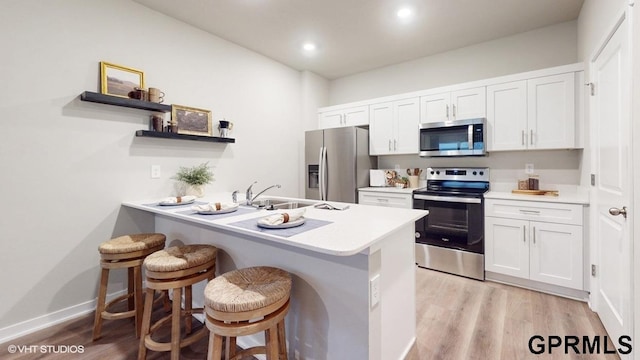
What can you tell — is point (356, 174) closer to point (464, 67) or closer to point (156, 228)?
point (464, 67)

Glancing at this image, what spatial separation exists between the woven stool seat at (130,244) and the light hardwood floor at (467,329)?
24.8 inches

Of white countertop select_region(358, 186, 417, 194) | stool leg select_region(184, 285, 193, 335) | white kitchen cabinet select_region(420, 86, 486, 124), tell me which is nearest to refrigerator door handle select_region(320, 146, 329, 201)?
white countertop select_region(358, 186, 417, 194)

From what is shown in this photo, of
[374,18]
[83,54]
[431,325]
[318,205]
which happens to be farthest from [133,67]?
[431,325]

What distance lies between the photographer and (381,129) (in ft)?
12.6

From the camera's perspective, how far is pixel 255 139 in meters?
3.67

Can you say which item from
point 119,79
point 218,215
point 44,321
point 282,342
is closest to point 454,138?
point 218,215

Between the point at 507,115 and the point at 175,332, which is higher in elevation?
the point at 507,115

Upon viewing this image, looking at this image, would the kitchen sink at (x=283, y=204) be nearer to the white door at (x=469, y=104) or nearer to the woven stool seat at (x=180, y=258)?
the woven stool seat at (x=180, y=258)

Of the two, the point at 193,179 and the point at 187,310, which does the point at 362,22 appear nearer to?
the point at 193,179

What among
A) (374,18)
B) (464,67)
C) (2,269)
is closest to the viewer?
(2,269)

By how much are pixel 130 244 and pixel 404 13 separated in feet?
10.4

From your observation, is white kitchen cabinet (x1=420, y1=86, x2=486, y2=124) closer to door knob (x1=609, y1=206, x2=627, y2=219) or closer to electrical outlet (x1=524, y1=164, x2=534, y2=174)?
electrical outlet (x1=524, y1=164, x2=534, y2=174)

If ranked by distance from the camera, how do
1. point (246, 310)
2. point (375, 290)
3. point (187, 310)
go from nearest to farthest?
point (246, 310) → point (375, 290) → point (187, 310)

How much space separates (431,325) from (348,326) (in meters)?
1.07
